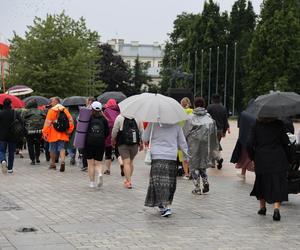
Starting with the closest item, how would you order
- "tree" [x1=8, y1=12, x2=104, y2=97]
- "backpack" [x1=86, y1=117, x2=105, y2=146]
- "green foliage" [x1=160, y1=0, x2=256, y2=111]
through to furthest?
"backpack" [x1=86, y1=117, x2=105, y2=146]
"tree" [x1=8, y1=12, x2=104, y2=97]
"green foliage" [x1=160, y1=0, x2=256, y2=111]

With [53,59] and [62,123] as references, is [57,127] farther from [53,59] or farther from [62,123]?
[53,59]

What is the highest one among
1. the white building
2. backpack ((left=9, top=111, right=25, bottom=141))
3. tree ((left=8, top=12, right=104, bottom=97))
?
the white building

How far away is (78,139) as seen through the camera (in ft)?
42.9

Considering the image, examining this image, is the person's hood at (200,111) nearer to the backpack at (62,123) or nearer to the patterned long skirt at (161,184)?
the patterned long skirt at (161,184)

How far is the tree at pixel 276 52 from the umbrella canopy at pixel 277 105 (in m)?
58.2

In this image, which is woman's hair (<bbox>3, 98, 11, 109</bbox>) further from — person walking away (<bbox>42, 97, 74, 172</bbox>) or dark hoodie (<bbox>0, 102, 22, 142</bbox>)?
person walking away (<bbox>42, 97, 74, 172</bbox>)

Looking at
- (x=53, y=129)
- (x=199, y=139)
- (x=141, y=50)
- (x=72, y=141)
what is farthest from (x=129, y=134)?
(x=141, y=50)

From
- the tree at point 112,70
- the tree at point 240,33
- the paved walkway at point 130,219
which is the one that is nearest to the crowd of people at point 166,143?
the paved walkway at point 130,219

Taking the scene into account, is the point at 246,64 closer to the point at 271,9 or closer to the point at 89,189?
the point at 271,9

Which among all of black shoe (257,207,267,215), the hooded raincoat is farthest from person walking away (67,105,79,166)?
black shoe (257,207,267,215)

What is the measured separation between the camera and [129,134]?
12648mm

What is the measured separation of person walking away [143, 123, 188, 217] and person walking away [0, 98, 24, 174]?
6417mm

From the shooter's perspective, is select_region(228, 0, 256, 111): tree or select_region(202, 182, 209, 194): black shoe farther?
select_region(228, 0, 256, 111): tree

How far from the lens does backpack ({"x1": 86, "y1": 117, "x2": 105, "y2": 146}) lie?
1254 centimetres
